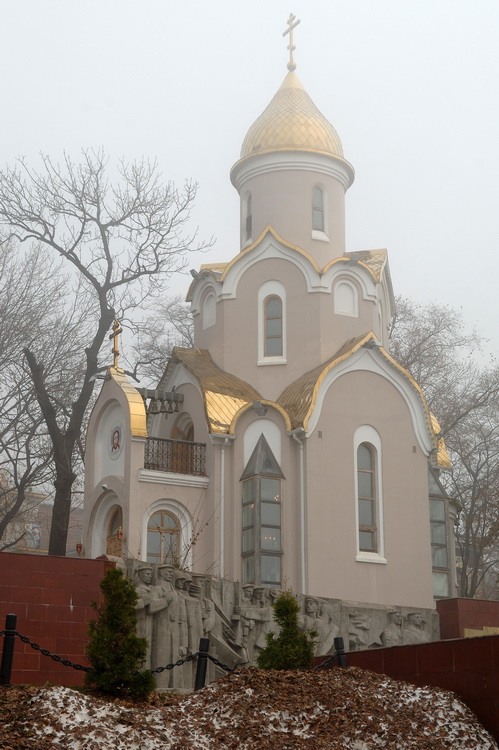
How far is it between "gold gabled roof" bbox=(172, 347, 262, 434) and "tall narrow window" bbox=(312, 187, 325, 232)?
A: 3.92 meters

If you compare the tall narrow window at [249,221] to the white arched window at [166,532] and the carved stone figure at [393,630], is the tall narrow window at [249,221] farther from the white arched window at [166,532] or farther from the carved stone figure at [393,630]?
the carved stone figure at [393,630]

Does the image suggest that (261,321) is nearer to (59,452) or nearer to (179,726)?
(59,452)

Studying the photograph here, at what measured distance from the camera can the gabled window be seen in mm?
20328

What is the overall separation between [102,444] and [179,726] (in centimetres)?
1303

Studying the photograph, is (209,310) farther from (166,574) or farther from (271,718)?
(271,718)

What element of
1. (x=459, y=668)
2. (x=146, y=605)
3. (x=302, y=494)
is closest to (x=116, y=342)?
(x=302, y=494)

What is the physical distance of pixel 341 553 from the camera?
20641 millimetres

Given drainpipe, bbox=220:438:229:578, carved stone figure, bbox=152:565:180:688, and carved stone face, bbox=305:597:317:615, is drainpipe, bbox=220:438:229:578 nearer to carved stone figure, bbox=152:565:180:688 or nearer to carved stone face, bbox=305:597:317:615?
carved stone face, bbox=305:597:317:615

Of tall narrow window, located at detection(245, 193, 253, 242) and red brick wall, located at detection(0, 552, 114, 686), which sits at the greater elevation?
tall narrow window, located at detection(245, 193, 253, 242)

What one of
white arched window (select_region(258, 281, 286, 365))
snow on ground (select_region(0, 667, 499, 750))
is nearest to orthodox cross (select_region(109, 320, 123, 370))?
white arched window (select_region(258, 281, 286, 365))

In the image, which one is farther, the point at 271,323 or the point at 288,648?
the point at 271,323

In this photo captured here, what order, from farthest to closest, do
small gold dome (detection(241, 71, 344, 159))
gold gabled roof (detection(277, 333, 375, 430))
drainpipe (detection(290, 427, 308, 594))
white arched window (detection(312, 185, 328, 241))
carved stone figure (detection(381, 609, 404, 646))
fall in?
small gold dome (detection(241, 71, 344, 159)) → white arched window (detection(312, 185, 328, 241)) → gold gabled roof (detection(277, 333, 375, 430)) → drainpipe (detection(290, 427, 308, 594)) → carved stone figure (detection(381, 609, 404, 646))

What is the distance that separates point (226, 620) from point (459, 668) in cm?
571

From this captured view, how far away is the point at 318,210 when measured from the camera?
25.0m
